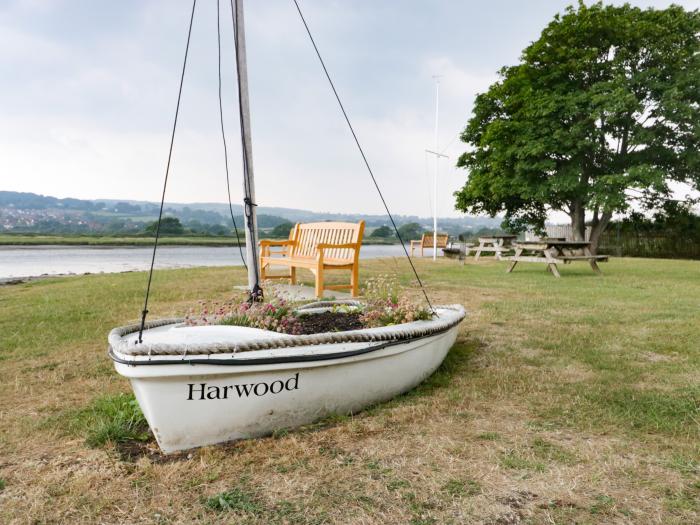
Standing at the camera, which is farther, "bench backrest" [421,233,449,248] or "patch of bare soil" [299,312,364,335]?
"bench backrest" [421,233,449,248]

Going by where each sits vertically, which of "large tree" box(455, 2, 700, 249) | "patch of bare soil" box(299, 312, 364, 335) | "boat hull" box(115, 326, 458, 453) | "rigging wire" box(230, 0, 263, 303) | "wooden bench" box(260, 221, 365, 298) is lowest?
"boat hull" box(115, 326, 458, 453)

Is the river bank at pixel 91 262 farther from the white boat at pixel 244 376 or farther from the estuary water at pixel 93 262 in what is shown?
the white boat at pixel 244 376

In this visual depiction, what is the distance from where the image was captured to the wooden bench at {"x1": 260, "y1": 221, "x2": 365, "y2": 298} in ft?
25.5

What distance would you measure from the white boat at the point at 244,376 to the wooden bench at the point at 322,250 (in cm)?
434

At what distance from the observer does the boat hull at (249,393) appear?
265 centimetres

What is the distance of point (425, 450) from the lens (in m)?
2.88

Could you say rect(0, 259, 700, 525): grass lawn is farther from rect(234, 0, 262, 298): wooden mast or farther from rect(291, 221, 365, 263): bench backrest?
rect(291, 221, 365, 263): bench backrest

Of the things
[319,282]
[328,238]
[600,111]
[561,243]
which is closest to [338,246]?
[319,282]

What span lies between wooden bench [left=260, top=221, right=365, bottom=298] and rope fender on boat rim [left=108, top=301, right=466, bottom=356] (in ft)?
12.5

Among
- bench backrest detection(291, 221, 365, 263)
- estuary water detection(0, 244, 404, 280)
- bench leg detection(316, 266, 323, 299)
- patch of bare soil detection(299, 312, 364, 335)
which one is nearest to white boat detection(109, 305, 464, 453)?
patch of bare soil detection(299, 312, 364, 335)

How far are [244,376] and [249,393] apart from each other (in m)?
0.14

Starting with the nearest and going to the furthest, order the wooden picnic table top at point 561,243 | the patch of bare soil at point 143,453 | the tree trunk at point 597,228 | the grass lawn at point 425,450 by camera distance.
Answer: the grass lawn at point 425,450 < the patch of bare soil at point 143,453 < the wooden picnic table top at point 561,243 < the tree trunk at point 597,228

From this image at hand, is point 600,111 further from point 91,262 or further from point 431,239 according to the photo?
point 91,262

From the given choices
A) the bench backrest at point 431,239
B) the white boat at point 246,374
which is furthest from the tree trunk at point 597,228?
the white boat at point 246,374
